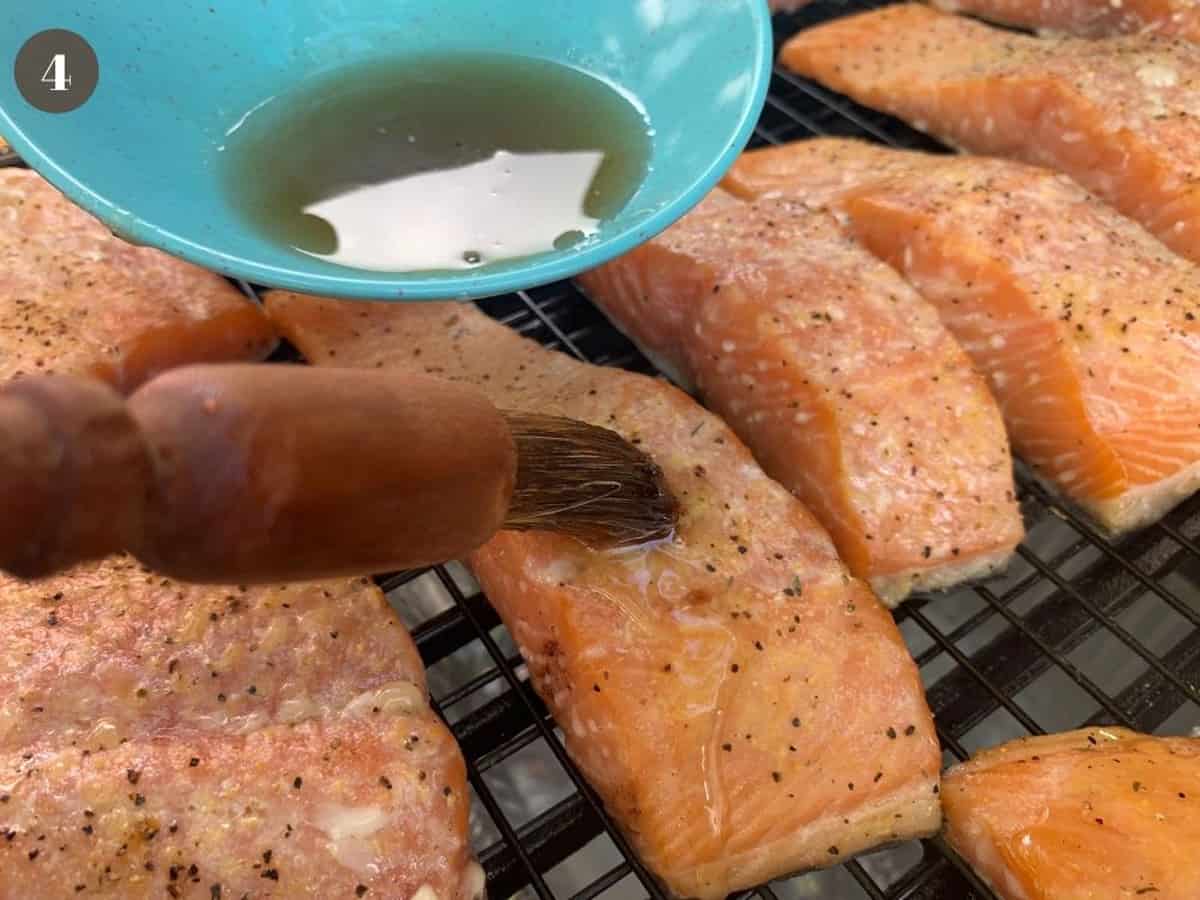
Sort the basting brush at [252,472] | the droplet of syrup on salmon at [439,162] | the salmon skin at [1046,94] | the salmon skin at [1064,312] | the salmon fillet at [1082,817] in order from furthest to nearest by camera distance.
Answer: the salmon skin at [1046,94] < the salmon skin at [1064,312] < the droplet of syrup on salmon at [439,162] < the salmon fillet at [1082,817] < the basting brush at [252,472]

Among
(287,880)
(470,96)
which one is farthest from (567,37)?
(287,880)

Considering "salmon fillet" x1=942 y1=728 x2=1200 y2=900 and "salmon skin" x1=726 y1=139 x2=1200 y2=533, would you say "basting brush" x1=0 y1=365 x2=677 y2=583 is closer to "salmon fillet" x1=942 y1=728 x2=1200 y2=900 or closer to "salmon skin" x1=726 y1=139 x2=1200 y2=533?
"salmon fillet" x1=942 y1=728 x2=1200 y2=900

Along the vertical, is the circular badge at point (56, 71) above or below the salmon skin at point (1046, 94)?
above

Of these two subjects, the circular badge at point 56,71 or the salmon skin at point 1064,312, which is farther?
the salmon skin at point 1064,312

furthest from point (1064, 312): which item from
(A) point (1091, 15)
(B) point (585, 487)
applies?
(A) point (1091, 15)

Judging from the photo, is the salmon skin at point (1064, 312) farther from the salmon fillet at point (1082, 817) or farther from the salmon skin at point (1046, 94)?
the salmon fillet at point (1082, 817)

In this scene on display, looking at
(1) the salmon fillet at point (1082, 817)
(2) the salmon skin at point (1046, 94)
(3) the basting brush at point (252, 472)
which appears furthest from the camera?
(2) the salmon skin at point (1046, 94)

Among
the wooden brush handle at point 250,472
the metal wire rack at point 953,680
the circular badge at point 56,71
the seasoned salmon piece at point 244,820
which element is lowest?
the metal wire rack at point 953,680

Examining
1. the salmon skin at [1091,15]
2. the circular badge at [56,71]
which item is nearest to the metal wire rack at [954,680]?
the circular badge at [56,71]
